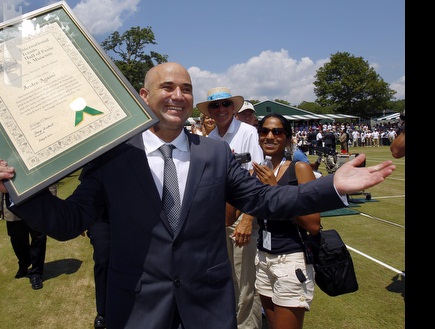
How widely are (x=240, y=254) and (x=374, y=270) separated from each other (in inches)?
96.3

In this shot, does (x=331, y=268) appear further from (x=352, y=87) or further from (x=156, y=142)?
(x=352, y=87)

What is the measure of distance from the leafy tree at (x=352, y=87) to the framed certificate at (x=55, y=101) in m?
67.7

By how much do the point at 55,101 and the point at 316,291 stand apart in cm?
420

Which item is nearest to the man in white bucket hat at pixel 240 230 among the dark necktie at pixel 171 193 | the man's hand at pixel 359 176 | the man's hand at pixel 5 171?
the dark necktie at pixel 171 193

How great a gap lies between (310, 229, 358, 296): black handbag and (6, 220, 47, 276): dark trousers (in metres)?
3.96

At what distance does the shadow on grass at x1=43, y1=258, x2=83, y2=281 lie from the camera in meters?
5.57

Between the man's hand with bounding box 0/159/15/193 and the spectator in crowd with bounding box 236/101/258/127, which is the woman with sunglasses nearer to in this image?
the man's hand with bounding box 0/159/15/193

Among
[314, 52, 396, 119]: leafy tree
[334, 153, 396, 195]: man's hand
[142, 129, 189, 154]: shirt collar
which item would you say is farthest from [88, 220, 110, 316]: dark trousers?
[314, 52, 396, 119]: leafy tree

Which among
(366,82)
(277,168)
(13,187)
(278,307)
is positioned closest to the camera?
(13,187)

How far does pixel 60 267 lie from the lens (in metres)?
5.86

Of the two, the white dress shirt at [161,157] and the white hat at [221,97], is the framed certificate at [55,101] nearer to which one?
the white dress shirt at [161,157]
